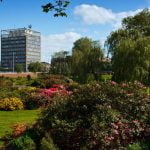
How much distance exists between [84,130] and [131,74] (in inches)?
1098

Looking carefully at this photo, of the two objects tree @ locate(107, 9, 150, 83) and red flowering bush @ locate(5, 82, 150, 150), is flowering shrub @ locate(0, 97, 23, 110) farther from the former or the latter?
tree @ locate(107, 9, 150, 83)

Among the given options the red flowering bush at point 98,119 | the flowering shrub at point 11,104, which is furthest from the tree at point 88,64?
the red flowering bush at point 98,119

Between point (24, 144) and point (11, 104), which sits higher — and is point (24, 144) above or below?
above

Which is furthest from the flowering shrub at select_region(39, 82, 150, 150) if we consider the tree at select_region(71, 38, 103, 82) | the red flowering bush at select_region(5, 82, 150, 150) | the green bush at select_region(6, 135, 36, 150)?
the tree at select_region(71, 38, 103, 82)

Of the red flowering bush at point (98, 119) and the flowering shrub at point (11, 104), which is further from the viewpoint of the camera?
the flowering shrub at point (11, 104)

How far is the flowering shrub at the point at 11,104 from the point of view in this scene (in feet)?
85.3

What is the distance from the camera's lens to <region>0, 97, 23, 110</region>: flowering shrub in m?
26.0

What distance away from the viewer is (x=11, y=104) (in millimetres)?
26141

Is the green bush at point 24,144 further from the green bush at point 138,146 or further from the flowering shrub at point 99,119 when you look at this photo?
the green bush at point 138,146

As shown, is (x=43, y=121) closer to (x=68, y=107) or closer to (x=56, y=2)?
(x=68, y=107)

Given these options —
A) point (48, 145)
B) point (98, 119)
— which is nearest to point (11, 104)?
point (98, 119)

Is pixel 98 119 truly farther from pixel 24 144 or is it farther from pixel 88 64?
pixel 88 64

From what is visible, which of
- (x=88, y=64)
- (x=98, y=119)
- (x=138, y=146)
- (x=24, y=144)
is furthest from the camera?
(x=88, y=64)

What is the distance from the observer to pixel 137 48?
40969 millimetres
